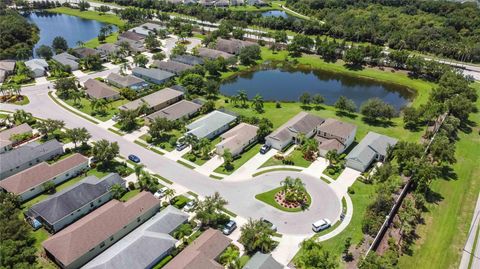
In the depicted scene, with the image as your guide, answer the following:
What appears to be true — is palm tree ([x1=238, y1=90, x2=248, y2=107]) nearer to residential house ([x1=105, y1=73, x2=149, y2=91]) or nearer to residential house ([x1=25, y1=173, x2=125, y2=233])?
residential house ([x1=105, y1=73, x2=149, y2=91])

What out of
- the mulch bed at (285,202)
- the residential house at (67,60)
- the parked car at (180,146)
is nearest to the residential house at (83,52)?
the residential house at (67,60)

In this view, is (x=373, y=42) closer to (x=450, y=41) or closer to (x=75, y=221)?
(x=450, y=41)

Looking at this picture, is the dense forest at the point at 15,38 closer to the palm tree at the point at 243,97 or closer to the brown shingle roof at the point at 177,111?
the brown shingle roof at the point at 177,111

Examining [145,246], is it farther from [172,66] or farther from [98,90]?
[172,66]

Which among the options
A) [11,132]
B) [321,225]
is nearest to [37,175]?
[11,132]

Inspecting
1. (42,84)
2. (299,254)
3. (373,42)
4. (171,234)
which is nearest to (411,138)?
(299,254)

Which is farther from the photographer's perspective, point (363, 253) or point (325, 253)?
point (363, 253)

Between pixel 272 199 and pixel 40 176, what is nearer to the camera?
pixel 272 199
